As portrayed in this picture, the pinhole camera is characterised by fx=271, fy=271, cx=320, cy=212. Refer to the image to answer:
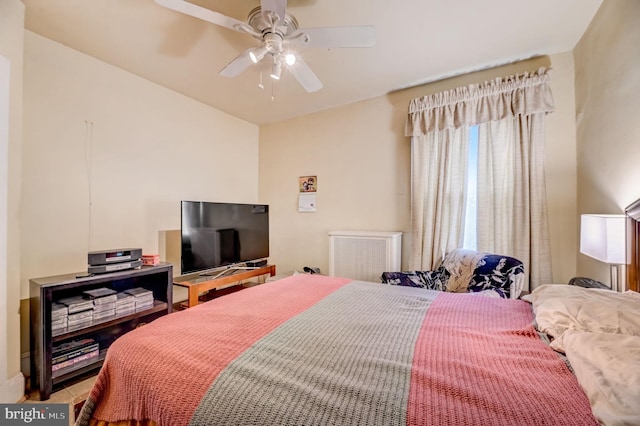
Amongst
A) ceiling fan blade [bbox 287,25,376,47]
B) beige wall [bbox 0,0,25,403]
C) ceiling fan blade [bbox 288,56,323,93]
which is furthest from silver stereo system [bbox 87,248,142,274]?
ceiling fan blade [bbox 287,25,376,47]

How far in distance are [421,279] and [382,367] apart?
5.52ft

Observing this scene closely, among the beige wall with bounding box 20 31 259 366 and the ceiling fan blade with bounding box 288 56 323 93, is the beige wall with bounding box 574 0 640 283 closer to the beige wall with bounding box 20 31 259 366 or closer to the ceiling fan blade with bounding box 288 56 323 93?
the ceiling fan blade with bounding box 288 56 323 93

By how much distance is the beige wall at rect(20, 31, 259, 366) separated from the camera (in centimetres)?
200

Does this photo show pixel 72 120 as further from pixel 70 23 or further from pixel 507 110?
pixel 507 110

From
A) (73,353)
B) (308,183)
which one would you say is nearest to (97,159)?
(73,353)

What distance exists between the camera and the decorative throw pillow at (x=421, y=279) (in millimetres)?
2357

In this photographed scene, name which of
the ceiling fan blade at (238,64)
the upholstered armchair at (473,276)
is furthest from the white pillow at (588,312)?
the ceiling fan blade at (238,64)

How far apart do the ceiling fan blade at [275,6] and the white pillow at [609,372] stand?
189 centimetres

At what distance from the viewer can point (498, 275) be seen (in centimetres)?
199

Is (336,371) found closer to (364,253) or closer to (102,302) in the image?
(102,302)

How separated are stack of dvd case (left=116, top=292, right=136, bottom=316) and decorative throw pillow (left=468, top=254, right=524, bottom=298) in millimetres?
2678

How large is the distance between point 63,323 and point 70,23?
207 cm

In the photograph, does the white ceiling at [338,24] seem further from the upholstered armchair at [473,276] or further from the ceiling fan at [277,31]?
the upholstered armchair at [473,276]

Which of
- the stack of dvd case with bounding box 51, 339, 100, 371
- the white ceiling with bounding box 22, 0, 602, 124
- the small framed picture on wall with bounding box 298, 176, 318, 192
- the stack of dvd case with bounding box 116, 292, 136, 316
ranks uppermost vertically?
the white ceiling with bounding box 22, 0, 602, 124
